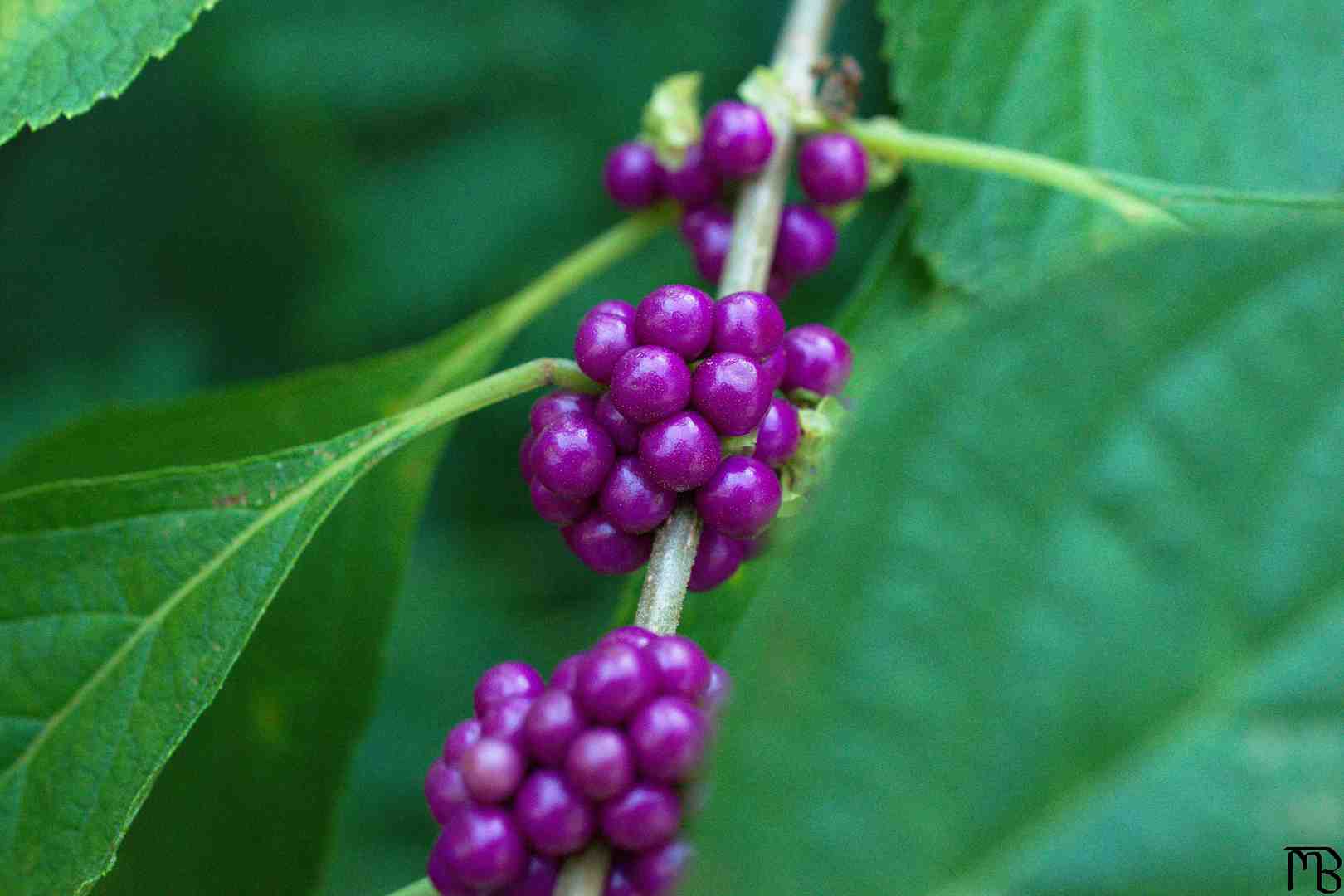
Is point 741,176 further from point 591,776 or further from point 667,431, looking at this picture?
point 591,776

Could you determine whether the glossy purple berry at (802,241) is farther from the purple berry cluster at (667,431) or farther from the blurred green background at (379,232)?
the blurred green background at (379,232)

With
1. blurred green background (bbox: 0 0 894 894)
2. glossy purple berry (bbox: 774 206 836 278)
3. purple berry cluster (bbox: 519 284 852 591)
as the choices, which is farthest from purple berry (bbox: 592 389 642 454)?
blurred green background (bbox: 0 0 894 894)

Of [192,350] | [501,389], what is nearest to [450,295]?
[192,350]

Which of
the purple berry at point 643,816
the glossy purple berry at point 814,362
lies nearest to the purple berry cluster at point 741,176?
the glossy purple berry at point 814,362

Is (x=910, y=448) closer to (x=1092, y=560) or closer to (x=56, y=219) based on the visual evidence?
(x=1092, y=560)

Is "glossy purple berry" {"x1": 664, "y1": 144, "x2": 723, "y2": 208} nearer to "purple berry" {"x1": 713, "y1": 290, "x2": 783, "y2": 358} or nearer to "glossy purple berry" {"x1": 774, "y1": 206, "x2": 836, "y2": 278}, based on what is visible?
"glossy purple berry" {"x1": 774, "y1": 206, "x2": 836, "y2": 278}

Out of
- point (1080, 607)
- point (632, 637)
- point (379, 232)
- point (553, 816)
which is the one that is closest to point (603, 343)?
point (632, 637)
